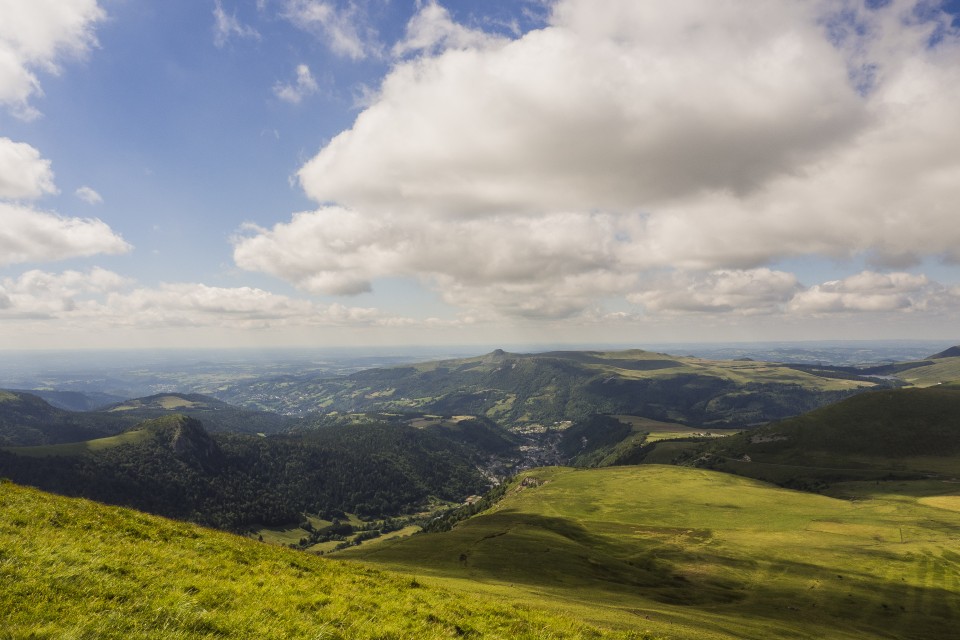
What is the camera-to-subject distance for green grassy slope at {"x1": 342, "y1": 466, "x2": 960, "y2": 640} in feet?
189

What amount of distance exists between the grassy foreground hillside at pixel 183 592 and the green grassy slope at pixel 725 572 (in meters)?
19.4

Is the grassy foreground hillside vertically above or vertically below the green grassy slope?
above

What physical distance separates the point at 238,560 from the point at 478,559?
66.0 meters

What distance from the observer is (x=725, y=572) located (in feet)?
347

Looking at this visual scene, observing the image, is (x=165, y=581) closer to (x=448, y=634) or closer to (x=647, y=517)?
(x=448, y=634)

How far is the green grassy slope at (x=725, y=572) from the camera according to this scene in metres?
57.6

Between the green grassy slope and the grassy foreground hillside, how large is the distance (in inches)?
765

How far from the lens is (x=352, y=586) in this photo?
26188mm

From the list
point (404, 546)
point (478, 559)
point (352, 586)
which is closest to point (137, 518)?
point (352, 586)

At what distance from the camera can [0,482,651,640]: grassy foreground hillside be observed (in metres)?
15.6

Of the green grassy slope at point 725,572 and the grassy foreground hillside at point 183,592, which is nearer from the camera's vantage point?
the grassy foreground hillside at point 183,592

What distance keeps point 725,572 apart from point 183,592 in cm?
12368

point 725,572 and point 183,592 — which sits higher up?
Answer: point 183,592

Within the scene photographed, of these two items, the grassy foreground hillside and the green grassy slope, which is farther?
the green grassy slope
